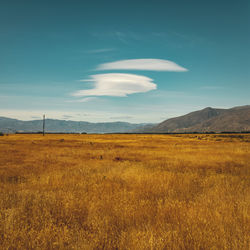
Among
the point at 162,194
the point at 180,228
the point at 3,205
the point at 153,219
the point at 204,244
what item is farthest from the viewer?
the point at 162,194

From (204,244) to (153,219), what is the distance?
→ 135 centimetres

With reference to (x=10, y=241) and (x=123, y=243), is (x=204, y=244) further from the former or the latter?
(x=10, y=241)

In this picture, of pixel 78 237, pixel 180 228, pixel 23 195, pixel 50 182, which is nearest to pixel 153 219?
pixel 180 228

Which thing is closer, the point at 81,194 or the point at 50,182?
the point at 81,194

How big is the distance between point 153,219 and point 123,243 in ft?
4.30

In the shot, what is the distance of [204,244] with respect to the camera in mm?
3426

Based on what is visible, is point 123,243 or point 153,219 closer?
point 123,243

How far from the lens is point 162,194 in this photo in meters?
6.31

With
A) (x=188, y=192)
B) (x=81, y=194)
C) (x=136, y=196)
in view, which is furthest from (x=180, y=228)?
(x=81, y=194)

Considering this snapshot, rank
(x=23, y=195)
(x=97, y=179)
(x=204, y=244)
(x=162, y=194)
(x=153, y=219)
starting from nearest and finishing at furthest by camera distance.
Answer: (x=204, y=244) → (x=153, y=219) → (x=23, y=195) → (x=162, y=194) → (x=97, y=179)

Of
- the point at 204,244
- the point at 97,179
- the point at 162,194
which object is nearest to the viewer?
the point at 204,244

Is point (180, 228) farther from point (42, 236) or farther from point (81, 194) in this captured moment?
point (81, 194)

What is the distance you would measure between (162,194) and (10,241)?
178 inches

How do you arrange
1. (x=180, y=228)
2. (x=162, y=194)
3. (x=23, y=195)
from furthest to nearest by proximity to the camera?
(x=162, y=194)
(x=23, y=195)
(x=180, y=228)
